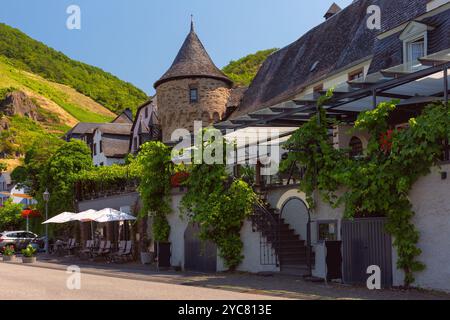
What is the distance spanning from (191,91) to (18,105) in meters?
135

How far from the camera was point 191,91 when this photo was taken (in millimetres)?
44531

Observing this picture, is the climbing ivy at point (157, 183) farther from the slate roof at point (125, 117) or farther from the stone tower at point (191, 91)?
the slate roof at point (125, 117)

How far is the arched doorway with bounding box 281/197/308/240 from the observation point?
66.0 ft

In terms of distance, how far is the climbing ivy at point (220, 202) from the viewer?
20.5 m

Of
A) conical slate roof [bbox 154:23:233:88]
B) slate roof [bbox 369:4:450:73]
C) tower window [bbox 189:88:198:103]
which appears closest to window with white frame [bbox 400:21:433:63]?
slate roof [bbox 369:4:450:73]

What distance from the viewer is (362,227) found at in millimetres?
15836

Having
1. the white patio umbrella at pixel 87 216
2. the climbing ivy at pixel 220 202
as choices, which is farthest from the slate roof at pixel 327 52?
the white patio umbrella at pixel 87 216

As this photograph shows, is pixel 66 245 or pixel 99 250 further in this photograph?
pixel 66 245

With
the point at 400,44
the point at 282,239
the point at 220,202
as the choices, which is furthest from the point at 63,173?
A: the point at 282,239

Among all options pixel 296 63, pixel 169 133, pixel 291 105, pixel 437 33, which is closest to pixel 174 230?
pixel 291 105

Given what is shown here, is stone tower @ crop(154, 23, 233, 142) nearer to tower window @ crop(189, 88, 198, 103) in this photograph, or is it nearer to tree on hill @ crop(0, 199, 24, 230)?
tower window @ crop(189, 88, 198, 103)

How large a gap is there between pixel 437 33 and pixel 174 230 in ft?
38.7

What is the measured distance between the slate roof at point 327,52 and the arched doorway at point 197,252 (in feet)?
29.9

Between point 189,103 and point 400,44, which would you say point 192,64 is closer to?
point 189,103
